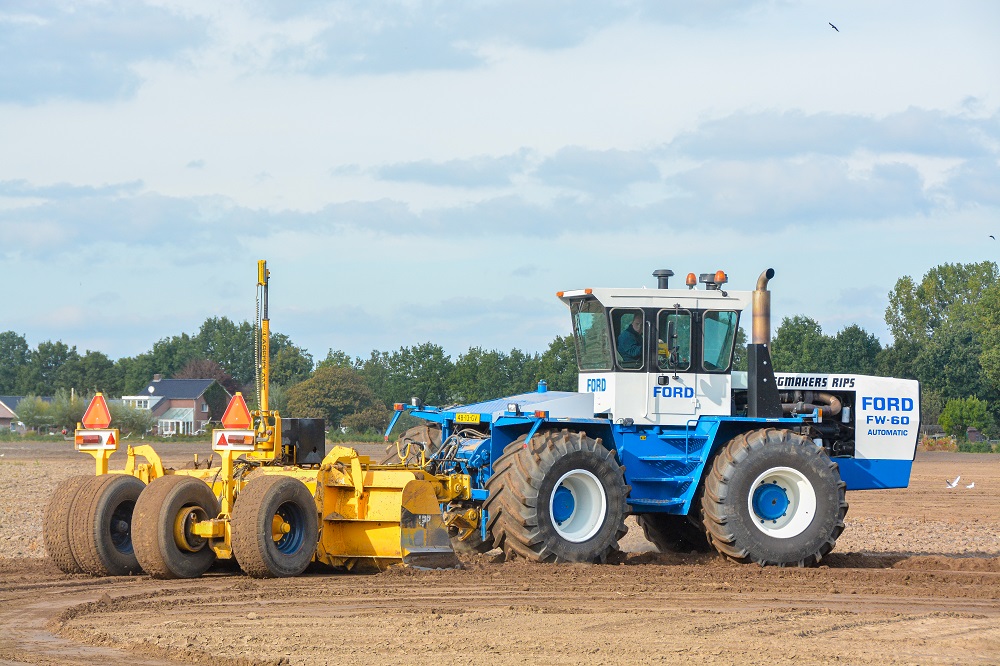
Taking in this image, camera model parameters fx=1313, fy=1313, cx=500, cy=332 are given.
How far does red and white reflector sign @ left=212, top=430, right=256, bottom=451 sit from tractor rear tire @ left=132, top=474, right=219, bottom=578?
0.42 m

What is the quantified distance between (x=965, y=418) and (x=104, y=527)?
67265 millimetres

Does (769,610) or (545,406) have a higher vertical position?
(545,406)

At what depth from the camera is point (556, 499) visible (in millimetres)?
14141

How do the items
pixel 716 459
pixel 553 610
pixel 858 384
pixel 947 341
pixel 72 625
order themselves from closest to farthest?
pixel 72 625, pixel 553 610, pixel 716 459, pixel 858 384, pixel 947 341

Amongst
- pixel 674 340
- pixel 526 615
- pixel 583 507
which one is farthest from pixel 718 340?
pixel 526 615

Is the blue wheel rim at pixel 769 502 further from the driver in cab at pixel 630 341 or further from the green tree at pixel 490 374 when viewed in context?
the green tree at pixel 490 374

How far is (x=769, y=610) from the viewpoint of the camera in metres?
11.1

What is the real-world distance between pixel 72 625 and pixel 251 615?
1365mm

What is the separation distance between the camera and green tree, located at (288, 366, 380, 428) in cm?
7306

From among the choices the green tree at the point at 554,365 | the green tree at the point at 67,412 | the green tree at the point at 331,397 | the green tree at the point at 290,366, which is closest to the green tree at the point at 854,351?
the green tree at the point at 554,365

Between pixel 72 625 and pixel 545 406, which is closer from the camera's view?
pixel 72 625

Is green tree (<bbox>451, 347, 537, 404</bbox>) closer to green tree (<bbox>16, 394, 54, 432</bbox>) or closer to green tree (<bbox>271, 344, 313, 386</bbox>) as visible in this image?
green tree (<bbox>271, 344, 313, 386</bbox>)

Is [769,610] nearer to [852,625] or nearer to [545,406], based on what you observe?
[852,625]

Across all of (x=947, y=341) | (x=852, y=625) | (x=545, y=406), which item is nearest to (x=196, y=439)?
(x=947, y=341)
